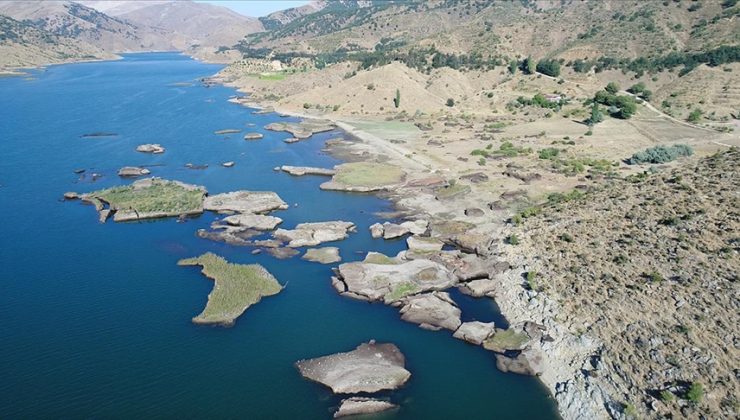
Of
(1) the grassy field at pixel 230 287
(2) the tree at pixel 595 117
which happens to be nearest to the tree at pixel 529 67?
(2) the tree at pixel 595 117

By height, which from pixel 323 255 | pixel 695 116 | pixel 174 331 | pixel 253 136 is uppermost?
pixel 695 116

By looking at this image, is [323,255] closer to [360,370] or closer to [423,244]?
[423,244]

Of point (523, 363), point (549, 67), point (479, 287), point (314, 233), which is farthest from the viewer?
point (549, 67)

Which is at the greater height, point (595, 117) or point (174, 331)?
point (595, 117)

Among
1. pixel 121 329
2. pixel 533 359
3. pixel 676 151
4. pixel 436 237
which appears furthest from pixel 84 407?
pixel 676 151

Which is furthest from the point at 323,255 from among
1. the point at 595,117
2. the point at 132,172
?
the point at 595,117

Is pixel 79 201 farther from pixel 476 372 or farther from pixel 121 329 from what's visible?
pixel 476 372

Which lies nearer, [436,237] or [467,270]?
[467,270]

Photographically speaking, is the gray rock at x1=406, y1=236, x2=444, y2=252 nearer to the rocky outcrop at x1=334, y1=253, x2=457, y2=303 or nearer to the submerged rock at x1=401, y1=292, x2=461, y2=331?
the rocky outcrop at x1=334, y1=253, x2=457, y2=303
